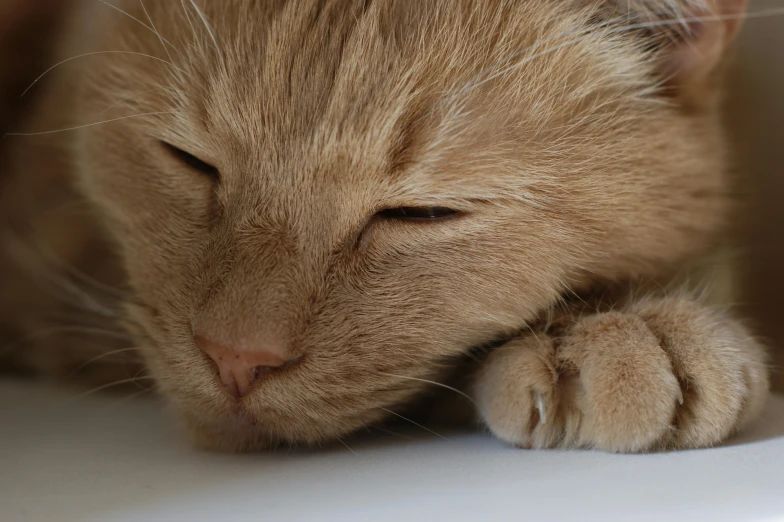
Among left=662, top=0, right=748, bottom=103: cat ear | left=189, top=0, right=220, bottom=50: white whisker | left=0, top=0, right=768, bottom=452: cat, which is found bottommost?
left=0, top=0, right=768, bottom=452: cat

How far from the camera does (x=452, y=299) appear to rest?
1250 mm

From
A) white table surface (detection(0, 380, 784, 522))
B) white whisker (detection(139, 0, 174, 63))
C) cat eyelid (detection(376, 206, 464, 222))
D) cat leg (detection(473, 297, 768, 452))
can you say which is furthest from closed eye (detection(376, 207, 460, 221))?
white whisker (detection(139, 0, 174, 63))

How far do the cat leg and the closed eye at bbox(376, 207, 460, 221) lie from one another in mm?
235

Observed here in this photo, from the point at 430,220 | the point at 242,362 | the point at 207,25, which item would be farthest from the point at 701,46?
the point at 242,362

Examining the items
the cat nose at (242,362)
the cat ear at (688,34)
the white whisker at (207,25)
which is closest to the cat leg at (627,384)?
the cat nose at (242,362)

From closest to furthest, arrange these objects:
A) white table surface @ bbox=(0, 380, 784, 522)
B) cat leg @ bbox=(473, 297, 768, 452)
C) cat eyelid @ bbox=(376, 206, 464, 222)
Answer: white table surface @ bbox=(0, 380, 784, 522), cat leg @ bbox=(473, 297, 768, 452), cat eyelid @ bbox=(376, 206, 464, 222)

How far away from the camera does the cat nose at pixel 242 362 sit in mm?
1137

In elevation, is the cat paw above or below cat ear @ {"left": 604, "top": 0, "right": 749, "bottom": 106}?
below

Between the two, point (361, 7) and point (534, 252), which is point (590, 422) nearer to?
point (534, 252)

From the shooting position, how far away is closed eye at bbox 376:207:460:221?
1250 millimetres

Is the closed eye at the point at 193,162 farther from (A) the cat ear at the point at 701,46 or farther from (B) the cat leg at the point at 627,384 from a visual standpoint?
(A) the cat ear at the point at 701,46

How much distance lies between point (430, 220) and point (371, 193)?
0.11 metres

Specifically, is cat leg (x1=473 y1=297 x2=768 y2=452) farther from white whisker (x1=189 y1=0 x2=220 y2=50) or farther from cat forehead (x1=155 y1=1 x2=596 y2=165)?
white whisker (x1=189 y1=0 x2=220 y2=50)

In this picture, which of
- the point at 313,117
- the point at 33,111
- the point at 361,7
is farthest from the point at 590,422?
the point at 33,111
